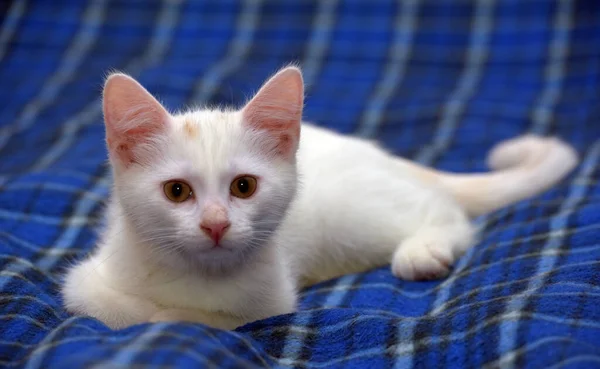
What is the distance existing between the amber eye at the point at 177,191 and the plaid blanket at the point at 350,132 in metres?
0.24

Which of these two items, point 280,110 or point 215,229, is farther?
point 280,110

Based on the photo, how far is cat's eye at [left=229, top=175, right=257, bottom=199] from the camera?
1462mm

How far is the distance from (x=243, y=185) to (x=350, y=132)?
5.57ft

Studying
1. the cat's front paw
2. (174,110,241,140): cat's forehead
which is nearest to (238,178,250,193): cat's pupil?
(174,110,241,140): cat's forehead

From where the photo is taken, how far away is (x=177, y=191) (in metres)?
1.44

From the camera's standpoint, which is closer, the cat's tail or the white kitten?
the white kitten

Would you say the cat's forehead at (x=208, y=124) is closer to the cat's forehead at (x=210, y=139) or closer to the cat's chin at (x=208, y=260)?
the cat's forehead at (x=210, y=139)

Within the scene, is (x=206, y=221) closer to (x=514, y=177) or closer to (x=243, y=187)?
(x=243, y=187)

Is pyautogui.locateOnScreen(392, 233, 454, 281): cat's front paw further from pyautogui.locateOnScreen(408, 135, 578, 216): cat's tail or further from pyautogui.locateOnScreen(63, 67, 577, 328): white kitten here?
pyautogui.locateOnScreen(408, 135, 578, 216): cat's tail

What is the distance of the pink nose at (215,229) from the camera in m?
1.37

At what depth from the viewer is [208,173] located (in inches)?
56.0

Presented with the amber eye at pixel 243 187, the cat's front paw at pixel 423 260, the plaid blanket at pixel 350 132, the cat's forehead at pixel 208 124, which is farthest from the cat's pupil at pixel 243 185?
the cat's front paw at pixel 423 260

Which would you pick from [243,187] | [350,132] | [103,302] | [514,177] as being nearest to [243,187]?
[243,187]

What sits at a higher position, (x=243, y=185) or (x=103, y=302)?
(x=243, y=185)
